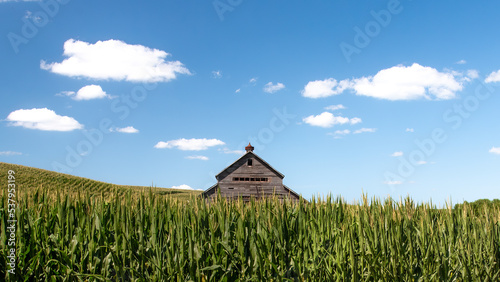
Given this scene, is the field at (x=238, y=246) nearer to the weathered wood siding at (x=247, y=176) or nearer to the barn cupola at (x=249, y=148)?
the weathered wood siding at (x=247, y=176)

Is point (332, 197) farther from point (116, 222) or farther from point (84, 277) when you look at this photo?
point (84, 277)

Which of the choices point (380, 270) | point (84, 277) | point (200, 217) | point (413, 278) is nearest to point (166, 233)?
point (200, 217)

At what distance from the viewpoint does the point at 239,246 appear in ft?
13.4

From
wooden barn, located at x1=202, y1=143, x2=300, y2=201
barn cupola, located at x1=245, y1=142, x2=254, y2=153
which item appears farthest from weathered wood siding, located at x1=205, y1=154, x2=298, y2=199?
barn cupola, located at x1=245, y1=142, x2=254, y2=153

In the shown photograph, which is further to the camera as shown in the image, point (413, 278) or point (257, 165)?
point (257, 165)

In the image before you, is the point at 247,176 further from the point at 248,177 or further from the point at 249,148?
the point at 249,148

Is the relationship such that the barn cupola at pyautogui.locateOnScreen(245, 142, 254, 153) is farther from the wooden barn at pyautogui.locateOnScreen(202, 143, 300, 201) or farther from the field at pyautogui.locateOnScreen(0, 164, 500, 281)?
the field at pyautogui.locateOnScreen(0, 164, 500, 281)

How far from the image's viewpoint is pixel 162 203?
5348mm

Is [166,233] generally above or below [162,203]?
below

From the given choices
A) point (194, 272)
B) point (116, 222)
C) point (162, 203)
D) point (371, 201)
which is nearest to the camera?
point (194, 272)

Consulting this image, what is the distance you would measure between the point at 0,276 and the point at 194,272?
9.44 ft

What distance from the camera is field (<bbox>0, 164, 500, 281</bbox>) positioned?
4.08m

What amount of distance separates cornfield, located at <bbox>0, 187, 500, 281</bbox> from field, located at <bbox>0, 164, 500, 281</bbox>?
0.04 ft

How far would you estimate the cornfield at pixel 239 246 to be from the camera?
4078 millimetres
